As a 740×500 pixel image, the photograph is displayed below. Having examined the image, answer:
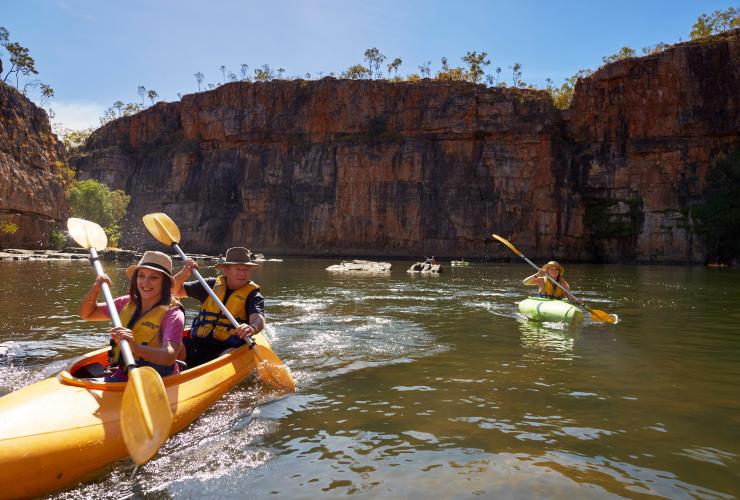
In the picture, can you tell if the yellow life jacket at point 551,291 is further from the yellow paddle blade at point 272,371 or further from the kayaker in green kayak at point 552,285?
the yellow paddle blade at point 272,371

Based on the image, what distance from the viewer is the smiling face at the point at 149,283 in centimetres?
436

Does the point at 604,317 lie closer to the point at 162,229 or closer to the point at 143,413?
the point at 162,229

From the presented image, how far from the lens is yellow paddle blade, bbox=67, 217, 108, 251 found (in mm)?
5867

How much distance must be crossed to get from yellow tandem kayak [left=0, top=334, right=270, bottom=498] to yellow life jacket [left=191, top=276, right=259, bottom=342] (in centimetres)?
142

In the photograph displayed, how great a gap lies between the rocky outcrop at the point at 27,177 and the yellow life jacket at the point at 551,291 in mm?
31748

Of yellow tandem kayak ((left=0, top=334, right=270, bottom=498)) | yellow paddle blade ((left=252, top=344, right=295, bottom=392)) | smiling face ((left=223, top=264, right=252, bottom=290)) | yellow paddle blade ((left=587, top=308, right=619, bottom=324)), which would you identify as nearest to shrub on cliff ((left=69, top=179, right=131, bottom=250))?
yellow paddle blade ((left=587, top=308, right=619, bottom=324))

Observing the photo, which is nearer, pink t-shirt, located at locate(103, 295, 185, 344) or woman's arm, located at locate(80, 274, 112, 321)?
pink t-shirt, located at locate(103, 295, 185, 344)

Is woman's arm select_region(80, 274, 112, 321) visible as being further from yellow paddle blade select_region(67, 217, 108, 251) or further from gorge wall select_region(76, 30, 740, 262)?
gorge wall select_region(76, 30, 740, 262)

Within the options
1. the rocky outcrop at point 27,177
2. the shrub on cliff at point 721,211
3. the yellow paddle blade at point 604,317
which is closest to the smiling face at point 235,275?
the yellow paddle blade at point 604,317

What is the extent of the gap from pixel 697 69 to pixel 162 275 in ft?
154

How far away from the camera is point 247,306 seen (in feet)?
19.7

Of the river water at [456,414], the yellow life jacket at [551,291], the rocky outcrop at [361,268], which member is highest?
the yellow life jacket at [551,291]

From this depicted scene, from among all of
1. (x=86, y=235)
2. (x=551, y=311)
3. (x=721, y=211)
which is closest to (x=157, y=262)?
(x=86, y=235)

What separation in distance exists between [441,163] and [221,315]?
148 ft
